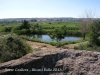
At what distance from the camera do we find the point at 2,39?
29.8 ft

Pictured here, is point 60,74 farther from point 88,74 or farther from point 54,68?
point 88,74

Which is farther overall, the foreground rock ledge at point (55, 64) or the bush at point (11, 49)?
the bush at point (11, 49)

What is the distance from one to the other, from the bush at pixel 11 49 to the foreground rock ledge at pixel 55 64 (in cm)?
344

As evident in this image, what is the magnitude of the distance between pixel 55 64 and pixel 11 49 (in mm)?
4615

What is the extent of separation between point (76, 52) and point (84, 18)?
33.9 meters

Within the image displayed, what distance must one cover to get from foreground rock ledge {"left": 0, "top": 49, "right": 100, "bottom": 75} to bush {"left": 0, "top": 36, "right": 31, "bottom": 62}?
135 inches

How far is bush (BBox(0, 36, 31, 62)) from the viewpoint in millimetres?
7411

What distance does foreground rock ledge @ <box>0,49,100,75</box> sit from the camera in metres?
3.49

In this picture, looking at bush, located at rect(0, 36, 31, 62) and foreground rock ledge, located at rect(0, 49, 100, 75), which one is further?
bush, located at rect(0, 36, 31, 62)

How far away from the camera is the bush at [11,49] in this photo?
7411mm

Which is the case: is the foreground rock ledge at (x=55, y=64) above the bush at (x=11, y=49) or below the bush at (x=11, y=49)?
above

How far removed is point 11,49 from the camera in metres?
8.01

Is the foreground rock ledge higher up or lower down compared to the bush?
higher up

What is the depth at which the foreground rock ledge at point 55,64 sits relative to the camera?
349cm
